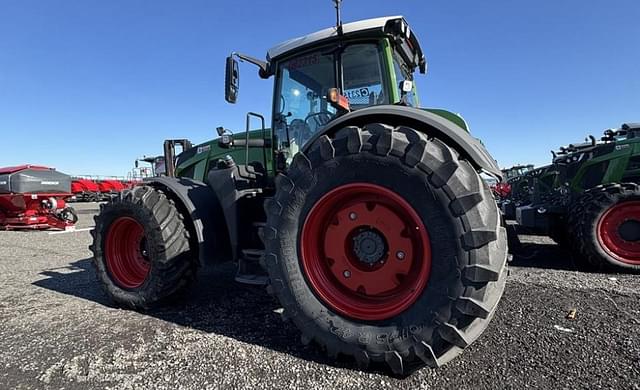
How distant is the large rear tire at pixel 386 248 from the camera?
1.99 meters

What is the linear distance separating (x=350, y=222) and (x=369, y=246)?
20 cm

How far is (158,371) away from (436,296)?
168cm

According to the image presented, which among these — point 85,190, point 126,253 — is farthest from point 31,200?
point 85,190

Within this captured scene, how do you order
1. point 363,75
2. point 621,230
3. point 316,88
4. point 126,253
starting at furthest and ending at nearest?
1. point 621,230
2. point 126,253
3. point 316,88
4. point 363,75

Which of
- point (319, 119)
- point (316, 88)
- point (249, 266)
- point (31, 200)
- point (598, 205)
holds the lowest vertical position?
point (249, 266)

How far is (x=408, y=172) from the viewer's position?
213 centimetres

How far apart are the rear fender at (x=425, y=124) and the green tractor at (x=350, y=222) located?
1cm

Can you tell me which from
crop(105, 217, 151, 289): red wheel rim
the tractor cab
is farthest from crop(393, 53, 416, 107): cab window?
crop(105, 217, 151, 289): red wheel rim

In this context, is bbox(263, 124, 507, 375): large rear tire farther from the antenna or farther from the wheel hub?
the antenna

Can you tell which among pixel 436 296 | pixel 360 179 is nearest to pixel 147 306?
pixel 360 179

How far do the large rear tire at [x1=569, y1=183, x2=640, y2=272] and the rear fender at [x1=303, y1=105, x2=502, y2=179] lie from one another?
10.3 ft

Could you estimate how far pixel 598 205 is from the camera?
4844mm

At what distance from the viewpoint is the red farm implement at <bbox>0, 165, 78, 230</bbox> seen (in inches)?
386

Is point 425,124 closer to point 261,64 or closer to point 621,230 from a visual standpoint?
point 261,64
